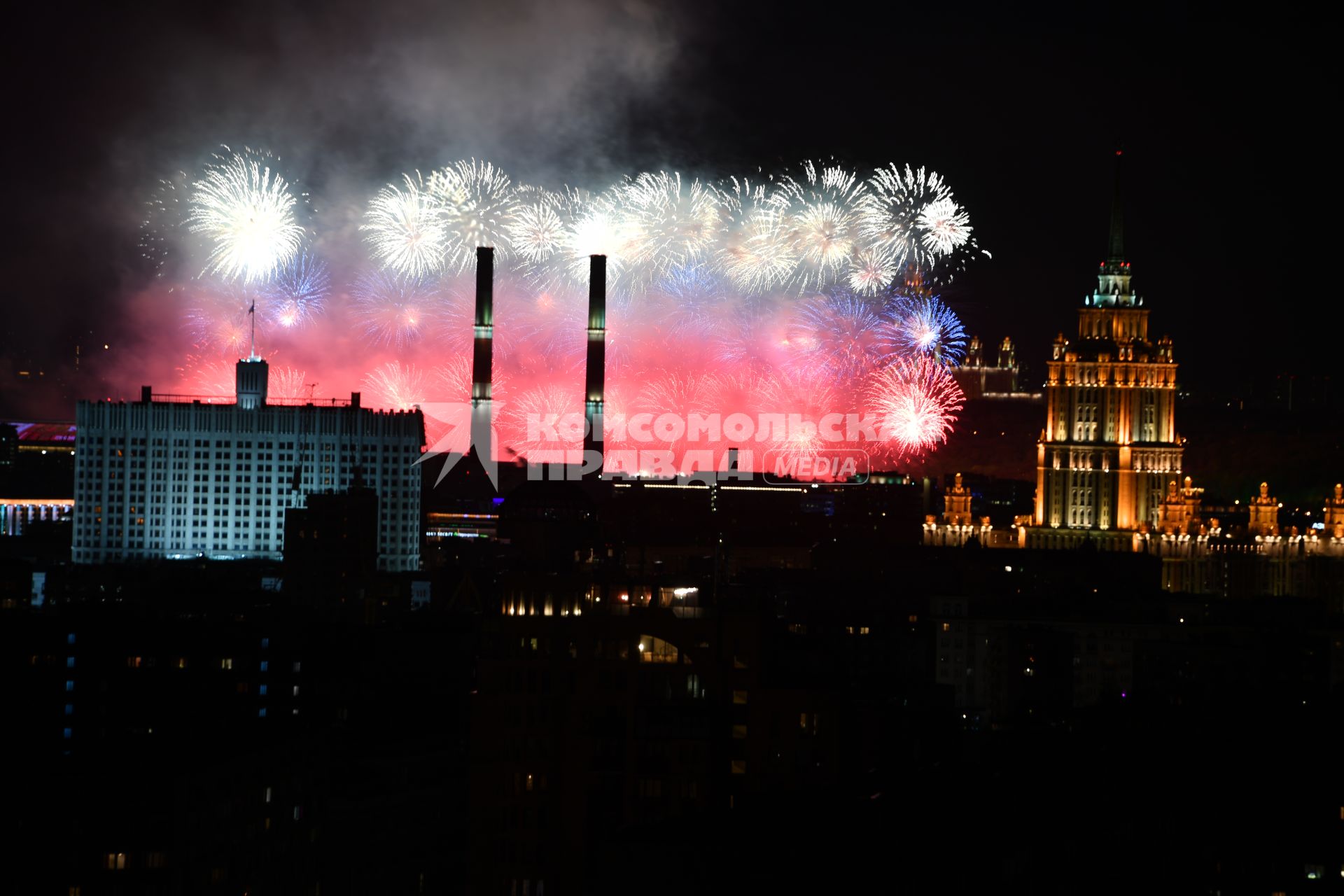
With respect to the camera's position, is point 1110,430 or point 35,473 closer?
point 1110,430

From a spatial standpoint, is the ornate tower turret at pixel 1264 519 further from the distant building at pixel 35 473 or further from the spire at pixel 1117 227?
the distant building at pixel 35 473

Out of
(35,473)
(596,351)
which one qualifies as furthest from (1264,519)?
(35,473)

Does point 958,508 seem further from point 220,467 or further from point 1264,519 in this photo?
point 220,467

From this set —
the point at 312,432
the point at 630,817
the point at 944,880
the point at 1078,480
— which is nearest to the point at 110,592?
the point at 312,432

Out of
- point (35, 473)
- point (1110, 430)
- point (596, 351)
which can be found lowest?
point (35, 473)

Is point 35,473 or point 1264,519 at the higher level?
point 1264,519

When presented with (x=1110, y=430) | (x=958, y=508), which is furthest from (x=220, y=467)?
(x=1110, y=430)

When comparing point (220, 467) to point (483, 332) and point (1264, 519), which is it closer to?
point (483, 332)
